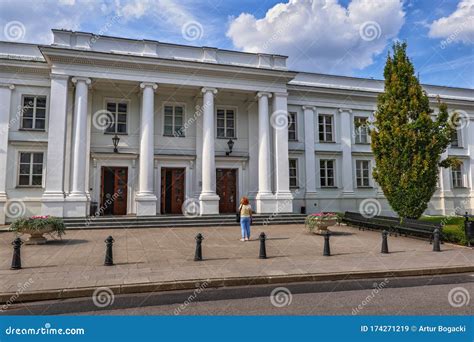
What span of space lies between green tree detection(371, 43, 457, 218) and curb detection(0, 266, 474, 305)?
20.4 ft

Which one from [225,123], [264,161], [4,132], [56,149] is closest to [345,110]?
[264,161]

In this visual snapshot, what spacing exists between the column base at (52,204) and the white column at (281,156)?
1155cm

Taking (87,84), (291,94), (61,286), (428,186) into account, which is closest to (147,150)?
(87,84)

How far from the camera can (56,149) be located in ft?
56.6

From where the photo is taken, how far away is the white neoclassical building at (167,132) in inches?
706

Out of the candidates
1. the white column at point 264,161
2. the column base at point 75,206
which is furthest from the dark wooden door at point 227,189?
the column base at point 75,206

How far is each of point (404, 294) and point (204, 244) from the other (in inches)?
273

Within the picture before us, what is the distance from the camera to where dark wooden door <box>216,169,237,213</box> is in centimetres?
2173

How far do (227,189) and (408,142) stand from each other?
11100 millimetres

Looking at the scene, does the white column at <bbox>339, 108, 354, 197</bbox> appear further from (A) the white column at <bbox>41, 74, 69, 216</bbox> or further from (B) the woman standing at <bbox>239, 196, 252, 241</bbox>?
(A) the white column at <bbox>41, 74, 69, 216</bbox>

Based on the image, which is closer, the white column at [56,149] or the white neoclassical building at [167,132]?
the white column at [56,149]

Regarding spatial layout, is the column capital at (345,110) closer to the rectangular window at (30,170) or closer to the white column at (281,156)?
the white column at (281,156)

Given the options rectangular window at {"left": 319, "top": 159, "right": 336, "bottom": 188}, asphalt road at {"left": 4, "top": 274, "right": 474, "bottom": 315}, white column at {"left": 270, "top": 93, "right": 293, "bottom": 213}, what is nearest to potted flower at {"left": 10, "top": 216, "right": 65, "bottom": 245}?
asphalt road at {"left": 4, "top": 274, "right": 474, "bottom": 315}

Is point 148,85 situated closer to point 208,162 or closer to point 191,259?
point 208,162
